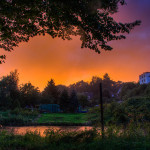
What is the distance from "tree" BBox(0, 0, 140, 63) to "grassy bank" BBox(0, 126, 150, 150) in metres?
3.47

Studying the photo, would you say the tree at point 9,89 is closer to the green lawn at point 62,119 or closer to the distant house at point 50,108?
the distant house at point 50,108

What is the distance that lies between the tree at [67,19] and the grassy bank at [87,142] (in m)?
3.47

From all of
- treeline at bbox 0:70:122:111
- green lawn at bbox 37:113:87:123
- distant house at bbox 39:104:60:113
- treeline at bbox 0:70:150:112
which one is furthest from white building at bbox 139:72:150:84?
green lawn at bbox 37:113:87:123

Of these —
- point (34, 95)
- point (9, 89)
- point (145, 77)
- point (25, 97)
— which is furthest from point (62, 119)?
point (145, 77)

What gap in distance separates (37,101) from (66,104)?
326 inches

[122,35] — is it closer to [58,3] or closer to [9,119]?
[58,3]

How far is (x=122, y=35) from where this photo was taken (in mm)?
5996

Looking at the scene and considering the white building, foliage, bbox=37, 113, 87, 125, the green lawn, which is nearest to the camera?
foliage, bbox=37, 113, 87, 125

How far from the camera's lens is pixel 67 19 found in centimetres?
592

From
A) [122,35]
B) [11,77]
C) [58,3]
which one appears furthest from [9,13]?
[11,77]

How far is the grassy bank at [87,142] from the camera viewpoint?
522 centimetres

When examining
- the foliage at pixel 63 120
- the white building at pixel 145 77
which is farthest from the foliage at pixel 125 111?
the white building at pixel 145 77

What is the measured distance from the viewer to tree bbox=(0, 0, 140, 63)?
5.53m

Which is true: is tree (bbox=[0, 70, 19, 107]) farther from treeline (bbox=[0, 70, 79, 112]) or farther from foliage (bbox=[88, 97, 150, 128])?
foliage (bbox=[88, 97, 150, 128])
